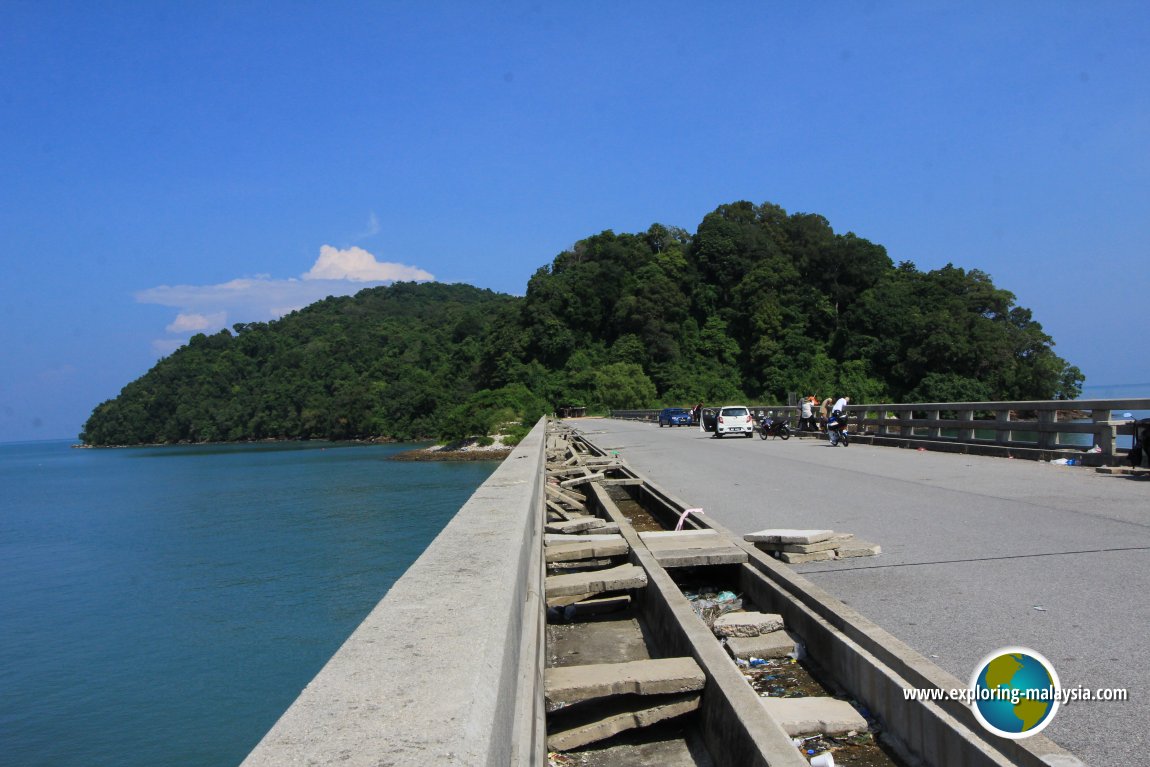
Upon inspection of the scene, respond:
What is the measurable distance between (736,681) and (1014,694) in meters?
1.31

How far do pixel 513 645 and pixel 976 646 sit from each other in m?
3.07

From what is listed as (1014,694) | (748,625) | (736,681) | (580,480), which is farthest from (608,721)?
(580,480)

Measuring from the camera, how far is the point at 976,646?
5230 millimetres

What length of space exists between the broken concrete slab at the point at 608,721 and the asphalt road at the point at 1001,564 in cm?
153

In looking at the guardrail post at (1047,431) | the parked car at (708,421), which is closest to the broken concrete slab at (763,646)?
the guardrail post at (1047,431)

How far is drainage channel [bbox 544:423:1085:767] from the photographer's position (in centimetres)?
400

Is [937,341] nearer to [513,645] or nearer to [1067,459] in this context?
[1067,459]

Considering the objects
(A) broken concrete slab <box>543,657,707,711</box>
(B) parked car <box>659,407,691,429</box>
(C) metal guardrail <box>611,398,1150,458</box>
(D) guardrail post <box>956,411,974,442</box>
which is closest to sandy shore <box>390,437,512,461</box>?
(B) parked car <box>659,407,691,429</box>

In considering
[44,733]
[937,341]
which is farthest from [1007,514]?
[937,341]

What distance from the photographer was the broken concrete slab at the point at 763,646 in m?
5.77

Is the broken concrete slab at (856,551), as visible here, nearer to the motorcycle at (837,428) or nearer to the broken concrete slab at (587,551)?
the broken concrete slab at (587,551)

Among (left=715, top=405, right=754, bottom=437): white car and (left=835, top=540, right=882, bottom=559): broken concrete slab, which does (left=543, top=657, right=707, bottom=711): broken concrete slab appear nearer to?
(left=835, top=540, right=882, bottom=559): broken concrete slab

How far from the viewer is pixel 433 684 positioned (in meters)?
2.71

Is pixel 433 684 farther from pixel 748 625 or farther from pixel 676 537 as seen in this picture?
pixel 676 537
